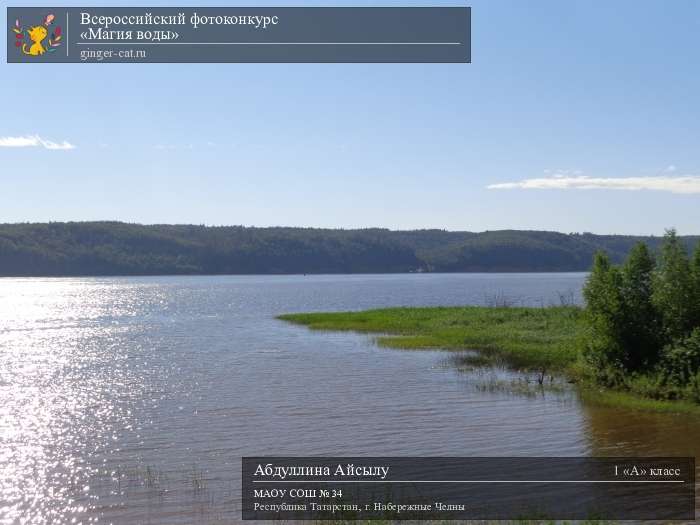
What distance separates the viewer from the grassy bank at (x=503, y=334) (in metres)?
28.5

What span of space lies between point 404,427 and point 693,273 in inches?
508

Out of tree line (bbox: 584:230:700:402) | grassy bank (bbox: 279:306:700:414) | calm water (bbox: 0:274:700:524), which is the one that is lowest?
calm water (bbox: 0:274:700:524)

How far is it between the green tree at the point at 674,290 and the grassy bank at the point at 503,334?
110 inches

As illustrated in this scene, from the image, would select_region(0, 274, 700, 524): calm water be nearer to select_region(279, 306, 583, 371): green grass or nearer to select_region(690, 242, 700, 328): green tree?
select_region(279, 306, 583, 371): green grass

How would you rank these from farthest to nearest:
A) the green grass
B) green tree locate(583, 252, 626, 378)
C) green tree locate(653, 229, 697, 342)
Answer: the green grass → green tree locate(583, 252, 626, 378) → green tree locate(653, 229, 697, 342)

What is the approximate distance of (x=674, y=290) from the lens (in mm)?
27391

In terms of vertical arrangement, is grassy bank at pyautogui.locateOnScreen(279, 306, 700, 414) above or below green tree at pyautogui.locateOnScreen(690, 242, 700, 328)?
below

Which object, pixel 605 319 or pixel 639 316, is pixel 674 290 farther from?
pixel 605 319

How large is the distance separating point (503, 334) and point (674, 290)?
19554 millimetres

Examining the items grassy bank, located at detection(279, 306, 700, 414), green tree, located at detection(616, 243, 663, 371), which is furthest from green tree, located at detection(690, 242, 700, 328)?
grassy bank, located at detection(279, 306, 700, 414)

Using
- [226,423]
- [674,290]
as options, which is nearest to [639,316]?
[674,290]

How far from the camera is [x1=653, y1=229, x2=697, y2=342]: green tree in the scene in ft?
88.8

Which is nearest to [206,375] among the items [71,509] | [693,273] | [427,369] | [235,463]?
[427,369]

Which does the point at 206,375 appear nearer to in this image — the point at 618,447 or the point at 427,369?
the point at 427,369
